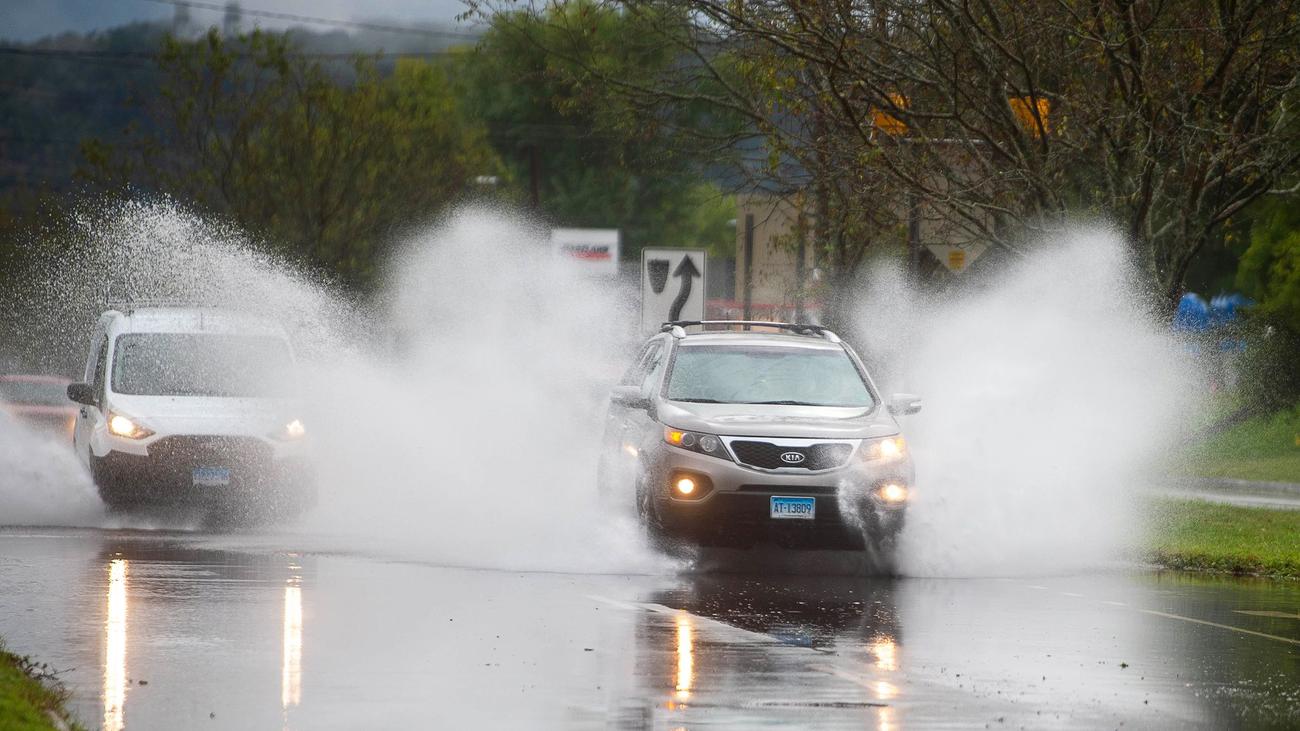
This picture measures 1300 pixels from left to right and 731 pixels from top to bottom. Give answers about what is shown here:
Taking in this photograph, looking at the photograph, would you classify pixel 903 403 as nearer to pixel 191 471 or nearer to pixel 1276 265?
pixel 191 471

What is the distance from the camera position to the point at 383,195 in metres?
50.2

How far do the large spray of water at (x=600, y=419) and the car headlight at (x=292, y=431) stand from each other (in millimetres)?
471

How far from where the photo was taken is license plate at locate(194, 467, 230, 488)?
20641 mm

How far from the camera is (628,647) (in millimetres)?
11867

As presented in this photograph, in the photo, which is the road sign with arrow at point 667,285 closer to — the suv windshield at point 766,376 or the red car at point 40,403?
the red car at point 40,403

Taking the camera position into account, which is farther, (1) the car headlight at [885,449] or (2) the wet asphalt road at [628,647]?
(1) the car headlight at [885,449]

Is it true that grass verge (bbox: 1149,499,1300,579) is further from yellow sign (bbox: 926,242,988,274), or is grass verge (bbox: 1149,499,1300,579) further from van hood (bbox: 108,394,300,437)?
van hood (bbox: 108,394,300,437)

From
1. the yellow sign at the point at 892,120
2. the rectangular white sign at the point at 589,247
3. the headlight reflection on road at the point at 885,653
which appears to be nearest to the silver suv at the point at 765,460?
the headlight reflection on road at the point at 885,653

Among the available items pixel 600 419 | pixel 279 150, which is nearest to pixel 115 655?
pixel 600 419

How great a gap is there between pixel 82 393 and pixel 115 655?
1057 centimetres

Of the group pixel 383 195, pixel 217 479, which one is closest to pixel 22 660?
pixel 217 479

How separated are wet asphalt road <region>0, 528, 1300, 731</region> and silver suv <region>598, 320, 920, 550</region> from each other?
0.43 meters

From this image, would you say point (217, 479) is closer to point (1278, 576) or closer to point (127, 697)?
point (1278, 576)

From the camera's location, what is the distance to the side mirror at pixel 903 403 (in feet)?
57.6
